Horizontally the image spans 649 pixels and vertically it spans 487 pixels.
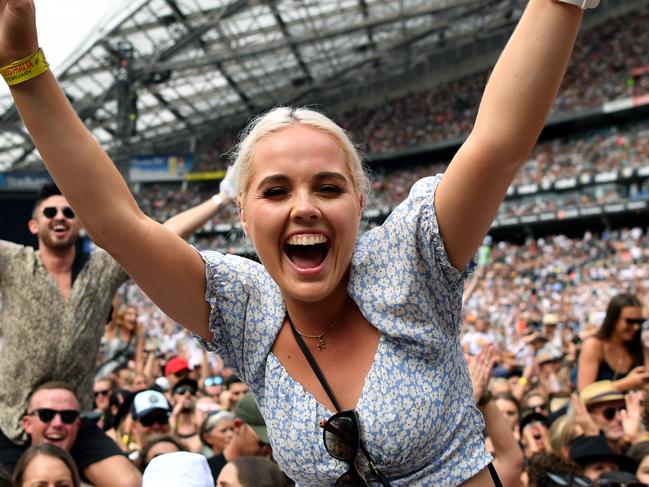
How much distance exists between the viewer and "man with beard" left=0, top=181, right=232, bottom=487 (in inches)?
134

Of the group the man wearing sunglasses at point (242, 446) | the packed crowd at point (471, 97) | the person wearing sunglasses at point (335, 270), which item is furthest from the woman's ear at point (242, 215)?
the packed crowd at point (471, 97)

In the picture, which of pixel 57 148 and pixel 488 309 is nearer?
pixel 57 148

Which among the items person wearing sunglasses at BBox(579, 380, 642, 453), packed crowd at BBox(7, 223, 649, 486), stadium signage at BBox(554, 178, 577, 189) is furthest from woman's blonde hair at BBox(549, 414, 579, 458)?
stadium signage at BBox(554, 178, 577, 189)

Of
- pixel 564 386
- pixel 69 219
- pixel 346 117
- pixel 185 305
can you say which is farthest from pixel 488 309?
pixel 346 117

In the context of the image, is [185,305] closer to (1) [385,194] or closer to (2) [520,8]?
(2) [520,8]

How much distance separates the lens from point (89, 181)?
1506mm

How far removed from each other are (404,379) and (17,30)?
0.93 m

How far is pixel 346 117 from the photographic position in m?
42.3

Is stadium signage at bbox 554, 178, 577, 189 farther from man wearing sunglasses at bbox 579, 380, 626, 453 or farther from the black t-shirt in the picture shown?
the black t-shirt

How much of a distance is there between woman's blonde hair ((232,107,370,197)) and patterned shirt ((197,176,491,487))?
0.48 feet

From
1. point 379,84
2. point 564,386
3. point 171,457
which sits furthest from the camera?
point 379,84

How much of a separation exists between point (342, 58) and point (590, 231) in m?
12.4

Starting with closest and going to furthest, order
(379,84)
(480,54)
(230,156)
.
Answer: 1. (230,156)
2. (480,54)
3. (379,84)

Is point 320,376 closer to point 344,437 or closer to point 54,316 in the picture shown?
point 344,437
